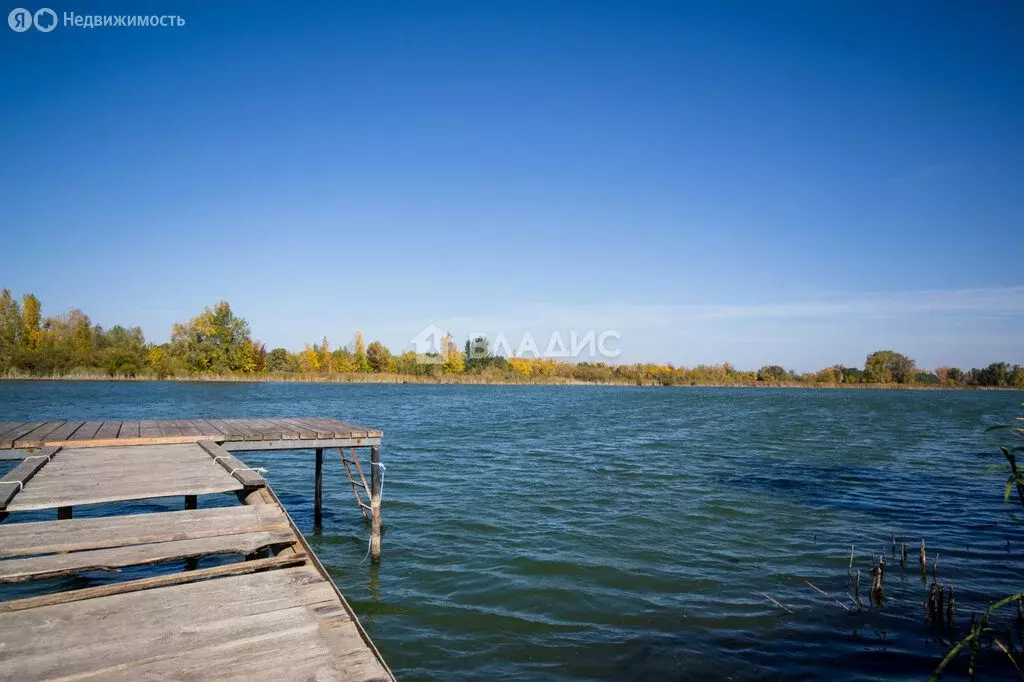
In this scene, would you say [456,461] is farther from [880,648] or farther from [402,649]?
[880,648]

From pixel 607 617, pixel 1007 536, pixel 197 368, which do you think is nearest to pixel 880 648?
pixel 607 617

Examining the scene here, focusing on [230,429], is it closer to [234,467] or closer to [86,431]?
[86,431]

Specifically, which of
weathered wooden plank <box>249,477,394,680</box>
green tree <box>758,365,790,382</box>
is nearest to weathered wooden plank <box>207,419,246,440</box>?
weathered wooden plank <box>249,477,394,680</box>

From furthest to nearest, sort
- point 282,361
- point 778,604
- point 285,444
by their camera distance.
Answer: point 282,361, point 285,444, point 778,604

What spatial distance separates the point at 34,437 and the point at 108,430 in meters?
1.30

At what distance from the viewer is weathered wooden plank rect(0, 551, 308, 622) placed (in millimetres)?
3275

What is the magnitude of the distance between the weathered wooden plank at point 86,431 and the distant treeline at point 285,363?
3107 inches

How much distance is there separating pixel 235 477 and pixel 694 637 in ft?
17.5

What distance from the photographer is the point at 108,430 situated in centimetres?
930

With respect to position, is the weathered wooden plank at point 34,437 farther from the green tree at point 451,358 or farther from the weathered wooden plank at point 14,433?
the green tree at point 451,358

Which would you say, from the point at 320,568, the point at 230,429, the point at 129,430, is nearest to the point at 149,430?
the point at 129,430

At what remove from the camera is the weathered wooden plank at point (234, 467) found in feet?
20.0

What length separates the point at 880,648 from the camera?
21.5 ft

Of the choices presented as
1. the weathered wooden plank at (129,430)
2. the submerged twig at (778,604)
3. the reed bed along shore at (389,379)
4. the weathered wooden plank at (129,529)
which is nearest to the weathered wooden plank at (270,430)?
the weathered wooden plank at (129,430)
